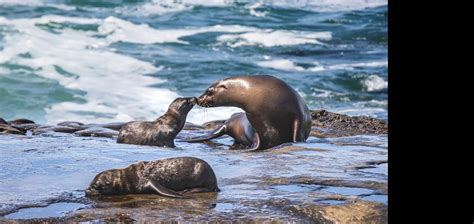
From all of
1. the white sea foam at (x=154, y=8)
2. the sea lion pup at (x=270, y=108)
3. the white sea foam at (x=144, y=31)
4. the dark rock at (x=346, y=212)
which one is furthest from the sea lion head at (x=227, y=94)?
the white sea foam at (x=154, y=8)

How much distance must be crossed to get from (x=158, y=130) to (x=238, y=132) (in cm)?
79

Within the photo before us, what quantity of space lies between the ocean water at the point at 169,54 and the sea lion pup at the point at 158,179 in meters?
11.3

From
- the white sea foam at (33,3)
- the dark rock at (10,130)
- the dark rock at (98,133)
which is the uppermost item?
the white sea foam at (33,3)

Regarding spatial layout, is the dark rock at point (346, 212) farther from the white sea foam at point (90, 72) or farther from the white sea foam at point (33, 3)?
the white sea foam at point (33, 3)

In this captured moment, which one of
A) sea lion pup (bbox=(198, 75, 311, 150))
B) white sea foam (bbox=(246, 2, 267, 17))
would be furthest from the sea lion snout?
white sea foam (bbox=(246, 2, 267, 17))

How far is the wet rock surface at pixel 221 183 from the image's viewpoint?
12.9ft

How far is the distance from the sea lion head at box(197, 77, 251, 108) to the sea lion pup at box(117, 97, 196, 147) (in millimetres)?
226

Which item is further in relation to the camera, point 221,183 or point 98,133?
point 98,133

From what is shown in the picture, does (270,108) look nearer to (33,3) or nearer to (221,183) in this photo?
(221,183)

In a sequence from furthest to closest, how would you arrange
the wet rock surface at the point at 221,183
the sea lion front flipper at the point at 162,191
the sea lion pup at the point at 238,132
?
1. the sea lion pup at the point at 238,132
2. the sea lion front flipper at the point at 162,191
3. the wet rock surface at the point at 221,183

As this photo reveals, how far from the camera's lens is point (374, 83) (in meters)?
20.9

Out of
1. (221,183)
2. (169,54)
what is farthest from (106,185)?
(169,54)

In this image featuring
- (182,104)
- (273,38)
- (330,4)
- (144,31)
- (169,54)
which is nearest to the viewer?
(182,104)
